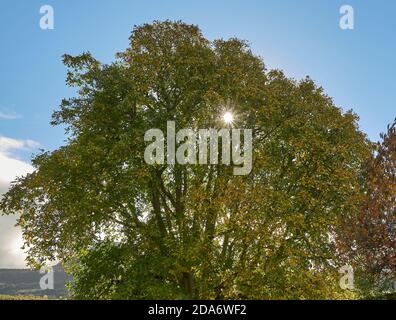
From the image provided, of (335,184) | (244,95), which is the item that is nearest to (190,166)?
(244,95)

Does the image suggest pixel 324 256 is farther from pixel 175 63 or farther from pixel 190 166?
pixel 175 63

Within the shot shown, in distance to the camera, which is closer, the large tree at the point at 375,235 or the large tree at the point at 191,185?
the large tree at the point at 191,185

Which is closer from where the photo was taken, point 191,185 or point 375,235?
point 191,185

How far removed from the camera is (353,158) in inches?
1124

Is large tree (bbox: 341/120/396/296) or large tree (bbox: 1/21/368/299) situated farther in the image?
large tree (bbox: 341/120/396/296)

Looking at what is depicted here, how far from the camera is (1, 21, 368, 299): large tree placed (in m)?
24.5

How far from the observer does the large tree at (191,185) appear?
24.5 metres

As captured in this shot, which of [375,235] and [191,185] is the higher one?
[191,185]

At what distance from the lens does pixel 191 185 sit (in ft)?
91.2
